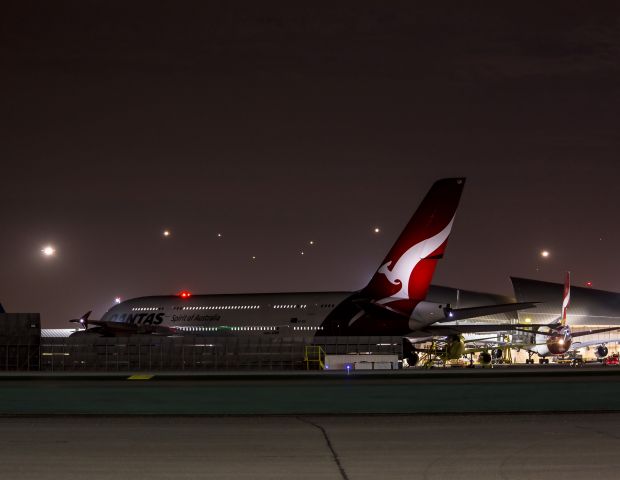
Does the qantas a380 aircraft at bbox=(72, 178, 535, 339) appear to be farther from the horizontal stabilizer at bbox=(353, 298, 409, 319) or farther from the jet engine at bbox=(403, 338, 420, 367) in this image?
the jet engine at bbox=(403, 338, 420, 367)

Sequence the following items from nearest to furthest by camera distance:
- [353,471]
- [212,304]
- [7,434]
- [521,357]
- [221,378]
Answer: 1. [353,471]
2. [7,434]
3. [221,378]
4. [212,304]
5. [521,357]

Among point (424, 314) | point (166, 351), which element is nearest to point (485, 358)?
point (424, 314)

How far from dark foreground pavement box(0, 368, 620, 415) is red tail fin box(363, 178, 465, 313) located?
45.4 feet

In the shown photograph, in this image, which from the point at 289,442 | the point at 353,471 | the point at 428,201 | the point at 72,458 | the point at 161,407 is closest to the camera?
the point at 353,471

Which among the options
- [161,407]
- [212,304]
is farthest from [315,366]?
[161,407]

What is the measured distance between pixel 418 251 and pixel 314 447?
1743 inches

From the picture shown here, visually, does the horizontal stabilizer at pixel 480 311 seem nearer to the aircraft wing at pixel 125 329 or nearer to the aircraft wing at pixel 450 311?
the aircraft wing at pixel 450 311

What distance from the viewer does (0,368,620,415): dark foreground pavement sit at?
2894 cm

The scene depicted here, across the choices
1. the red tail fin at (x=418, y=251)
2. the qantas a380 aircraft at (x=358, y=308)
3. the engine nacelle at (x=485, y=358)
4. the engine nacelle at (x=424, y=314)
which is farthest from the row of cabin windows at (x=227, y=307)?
the engine nacelle at (x=424, y=314)

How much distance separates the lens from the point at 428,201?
61.9 meters

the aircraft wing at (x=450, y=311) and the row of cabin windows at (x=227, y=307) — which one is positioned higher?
the row of cabin windows at (x=227, y=307)

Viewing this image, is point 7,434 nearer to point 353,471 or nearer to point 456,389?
point 353,471

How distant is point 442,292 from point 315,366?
59.3 meters

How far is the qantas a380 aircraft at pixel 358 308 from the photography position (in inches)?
2440
